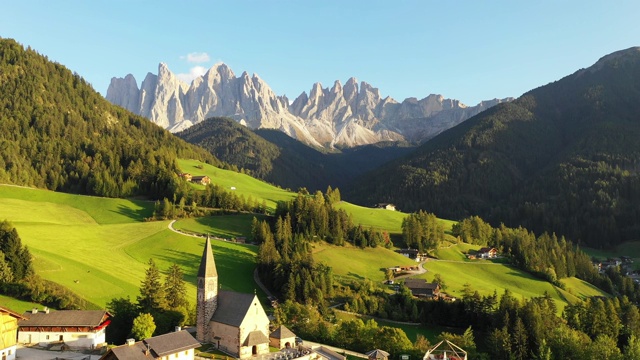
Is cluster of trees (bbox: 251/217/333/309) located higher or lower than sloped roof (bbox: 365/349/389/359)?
higher

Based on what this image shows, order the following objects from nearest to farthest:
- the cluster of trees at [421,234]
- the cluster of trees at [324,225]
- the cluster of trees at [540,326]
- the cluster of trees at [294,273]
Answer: the cluster of trees at [540,326] → the cluster of trees at [294,273] → the cluster of trees at [324,225] → the cluster of trees at [421,234]

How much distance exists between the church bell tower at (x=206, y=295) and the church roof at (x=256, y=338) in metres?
5.72

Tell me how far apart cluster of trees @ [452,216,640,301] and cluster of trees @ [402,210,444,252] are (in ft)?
54.8

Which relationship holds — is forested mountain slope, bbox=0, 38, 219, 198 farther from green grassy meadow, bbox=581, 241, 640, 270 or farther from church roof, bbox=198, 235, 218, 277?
green grassy meadow, bbox=581, 241, 640, 270

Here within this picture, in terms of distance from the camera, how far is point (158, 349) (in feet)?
155

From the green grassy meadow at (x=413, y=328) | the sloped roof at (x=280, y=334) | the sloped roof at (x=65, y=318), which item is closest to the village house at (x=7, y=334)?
the sloped roof at (x=65, y=318)

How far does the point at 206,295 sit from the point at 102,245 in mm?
52090

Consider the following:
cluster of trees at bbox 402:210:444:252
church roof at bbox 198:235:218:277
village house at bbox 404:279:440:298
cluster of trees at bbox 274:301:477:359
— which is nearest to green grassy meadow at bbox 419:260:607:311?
village house at bbox 404:279:440:298

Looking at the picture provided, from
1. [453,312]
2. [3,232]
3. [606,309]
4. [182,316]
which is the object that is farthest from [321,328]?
[606,309]

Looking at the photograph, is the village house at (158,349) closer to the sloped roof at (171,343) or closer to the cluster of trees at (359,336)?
the sloped roof at (171,343)

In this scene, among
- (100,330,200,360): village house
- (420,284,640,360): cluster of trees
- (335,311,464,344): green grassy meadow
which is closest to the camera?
(100,330,200,360): village house

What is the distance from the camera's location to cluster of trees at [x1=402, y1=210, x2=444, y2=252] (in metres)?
135

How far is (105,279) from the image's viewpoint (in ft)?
249

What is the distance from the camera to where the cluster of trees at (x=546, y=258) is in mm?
130625
